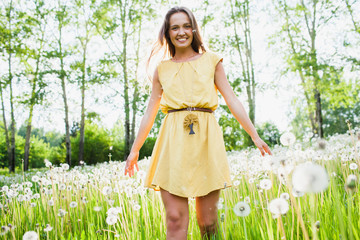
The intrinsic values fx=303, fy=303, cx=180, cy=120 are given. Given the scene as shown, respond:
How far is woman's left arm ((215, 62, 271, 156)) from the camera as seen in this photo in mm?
2168

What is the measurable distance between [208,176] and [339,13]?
569 inches

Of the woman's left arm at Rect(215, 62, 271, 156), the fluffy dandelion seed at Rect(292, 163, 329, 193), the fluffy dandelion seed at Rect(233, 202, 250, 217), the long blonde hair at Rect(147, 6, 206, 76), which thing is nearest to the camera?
the fluffy dandelion seed at Rect(292, 163, 329, 193)

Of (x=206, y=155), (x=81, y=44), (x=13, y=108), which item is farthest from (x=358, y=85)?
(x=13, y=108)

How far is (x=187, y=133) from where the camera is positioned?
2.19 m

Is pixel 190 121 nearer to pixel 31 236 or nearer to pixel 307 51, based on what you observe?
pixel 31 236

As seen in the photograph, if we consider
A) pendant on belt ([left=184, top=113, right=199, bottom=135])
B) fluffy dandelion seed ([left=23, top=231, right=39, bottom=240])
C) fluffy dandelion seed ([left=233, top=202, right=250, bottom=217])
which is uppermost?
pendant on belt ([left=184, top=113, right=199, bottom=135])

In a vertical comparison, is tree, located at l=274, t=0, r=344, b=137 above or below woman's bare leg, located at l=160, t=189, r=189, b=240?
above

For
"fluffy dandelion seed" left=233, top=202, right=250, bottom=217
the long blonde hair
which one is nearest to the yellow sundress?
the long blonde hair

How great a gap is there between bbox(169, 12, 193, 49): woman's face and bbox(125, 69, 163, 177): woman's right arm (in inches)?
12.3

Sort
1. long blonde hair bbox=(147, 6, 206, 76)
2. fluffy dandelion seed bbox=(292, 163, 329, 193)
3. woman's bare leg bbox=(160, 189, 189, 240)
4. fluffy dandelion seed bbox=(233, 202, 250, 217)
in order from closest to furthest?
fluffy dandelion seed bbox=(292, 163, 329, 193)
fluffy dandelion seed bbox=(233, 202, 250, 217)
woman's bare leg bbox=(160, 189, 189, 240)
long blonde hair bbox=(147, 6, 206, 76)

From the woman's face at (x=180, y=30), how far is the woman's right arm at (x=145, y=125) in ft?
1.03

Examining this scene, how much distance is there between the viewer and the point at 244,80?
13.4m

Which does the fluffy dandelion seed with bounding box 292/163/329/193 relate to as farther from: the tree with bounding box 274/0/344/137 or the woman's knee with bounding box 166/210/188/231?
the tree with bounding box 274/0/344/137

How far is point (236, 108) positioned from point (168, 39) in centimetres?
91
